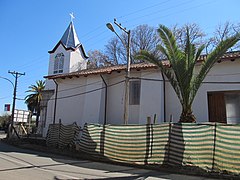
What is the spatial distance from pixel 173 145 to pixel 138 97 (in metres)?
9.19

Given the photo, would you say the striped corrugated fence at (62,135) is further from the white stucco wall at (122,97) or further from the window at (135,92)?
the window at (135,92)

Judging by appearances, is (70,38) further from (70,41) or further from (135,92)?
(135,92)

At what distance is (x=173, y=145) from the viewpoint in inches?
396

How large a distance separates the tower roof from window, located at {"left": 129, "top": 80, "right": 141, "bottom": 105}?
1616cm

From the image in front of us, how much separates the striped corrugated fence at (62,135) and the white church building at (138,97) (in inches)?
74.4

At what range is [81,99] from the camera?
71.8 feet

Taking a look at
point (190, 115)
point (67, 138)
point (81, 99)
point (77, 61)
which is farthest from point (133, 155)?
point (77, 61)

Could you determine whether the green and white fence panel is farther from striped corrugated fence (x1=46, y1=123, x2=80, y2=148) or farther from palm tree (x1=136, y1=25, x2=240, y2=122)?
striped corrugated fence (x1=46, y1=123, x2=80, y2=148)

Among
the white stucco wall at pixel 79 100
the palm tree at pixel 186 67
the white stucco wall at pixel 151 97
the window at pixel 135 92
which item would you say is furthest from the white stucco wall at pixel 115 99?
the palm tree at pixel 186 67

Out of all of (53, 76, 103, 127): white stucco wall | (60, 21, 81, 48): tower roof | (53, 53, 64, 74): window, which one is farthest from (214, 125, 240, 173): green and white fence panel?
(60, 21, 81, 48): tower roof

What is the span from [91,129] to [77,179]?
6.30 m

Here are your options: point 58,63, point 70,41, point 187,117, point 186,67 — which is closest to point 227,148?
point 187,117

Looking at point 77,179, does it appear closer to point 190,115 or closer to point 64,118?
point 190,115

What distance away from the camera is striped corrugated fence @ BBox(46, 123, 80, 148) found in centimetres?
1647
